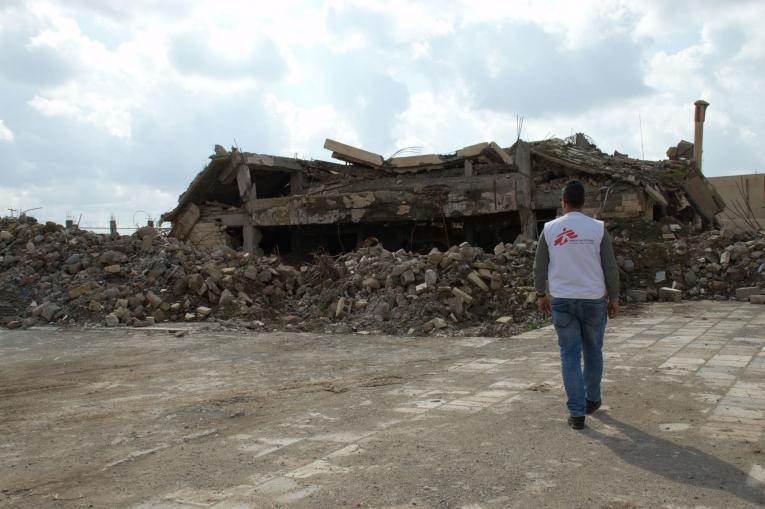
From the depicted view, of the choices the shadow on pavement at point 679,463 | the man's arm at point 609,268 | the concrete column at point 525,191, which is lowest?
the shadow on pavement at point 679,463

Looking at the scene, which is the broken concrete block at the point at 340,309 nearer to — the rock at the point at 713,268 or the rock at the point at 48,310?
the rock at the point at 48,310

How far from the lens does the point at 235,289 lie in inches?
486

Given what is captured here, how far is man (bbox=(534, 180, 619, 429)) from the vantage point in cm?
461

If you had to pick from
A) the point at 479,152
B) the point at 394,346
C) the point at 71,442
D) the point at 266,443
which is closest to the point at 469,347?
the point at 394,346

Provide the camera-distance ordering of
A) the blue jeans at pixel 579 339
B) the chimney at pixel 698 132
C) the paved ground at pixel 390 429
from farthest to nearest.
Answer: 1. the chimney at pixel 698 132
2. the blue jeans at pixel 579 339
3. the paved ground at pixel 390 429

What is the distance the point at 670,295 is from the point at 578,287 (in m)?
8.26

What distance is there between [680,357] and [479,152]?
10.6 metres

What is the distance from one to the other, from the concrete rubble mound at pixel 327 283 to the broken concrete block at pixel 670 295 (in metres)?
0.02

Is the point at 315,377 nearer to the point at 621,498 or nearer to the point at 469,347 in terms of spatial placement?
the point at 469,347

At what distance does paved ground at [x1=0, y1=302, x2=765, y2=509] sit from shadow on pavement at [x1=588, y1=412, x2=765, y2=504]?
0.01 metres

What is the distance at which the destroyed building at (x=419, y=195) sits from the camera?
16.1 m

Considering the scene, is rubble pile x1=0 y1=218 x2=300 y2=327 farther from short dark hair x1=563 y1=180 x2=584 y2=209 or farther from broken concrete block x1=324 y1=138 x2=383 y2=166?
short dark hair x1=563 y1=180 x2=584 y2=209

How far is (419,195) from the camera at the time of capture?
17.1m

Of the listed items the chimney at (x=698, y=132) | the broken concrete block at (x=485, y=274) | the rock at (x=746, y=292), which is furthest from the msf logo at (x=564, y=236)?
the chimney at (x=698, y=132)
